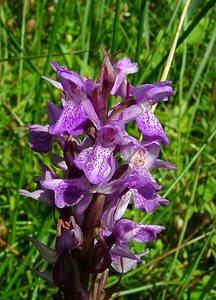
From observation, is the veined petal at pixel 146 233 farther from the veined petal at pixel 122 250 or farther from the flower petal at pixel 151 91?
the flower petal at pixel 151 91

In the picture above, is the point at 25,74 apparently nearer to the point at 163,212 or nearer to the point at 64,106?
the point at 163,212

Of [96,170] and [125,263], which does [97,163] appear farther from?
[125,263]

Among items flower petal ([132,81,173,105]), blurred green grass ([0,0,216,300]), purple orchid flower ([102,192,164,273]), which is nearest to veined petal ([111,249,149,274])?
purple orchid flower ([102,192,164,273])

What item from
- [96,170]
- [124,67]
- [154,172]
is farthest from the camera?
[154,172]

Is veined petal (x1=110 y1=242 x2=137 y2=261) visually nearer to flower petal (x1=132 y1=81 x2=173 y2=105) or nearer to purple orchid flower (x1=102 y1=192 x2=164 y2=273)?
purple orchid flower (x1=102 y1=192 x2=164 y2=273)

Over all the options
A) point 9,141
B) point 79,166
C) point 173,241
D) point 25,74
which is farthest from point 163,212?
point 25,74

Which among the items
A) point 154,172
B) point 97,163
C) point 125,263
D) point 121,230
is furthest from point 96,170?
point 154,172
